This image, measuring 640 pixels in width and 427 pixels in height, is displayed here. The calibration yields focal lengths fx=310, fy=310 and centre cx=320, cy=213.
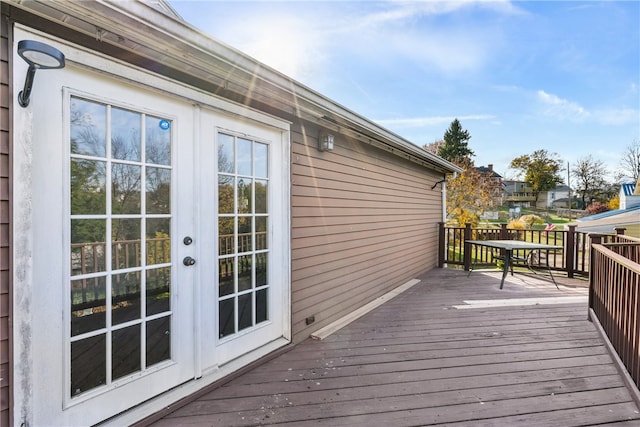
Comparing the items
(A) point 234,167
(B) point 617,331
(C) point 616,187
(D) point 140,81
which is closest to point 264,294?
(A) point 234,167

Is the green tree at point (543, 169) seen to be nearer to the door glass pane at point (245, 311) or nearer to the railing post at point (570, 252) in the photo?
the railing post at point (570, 252)

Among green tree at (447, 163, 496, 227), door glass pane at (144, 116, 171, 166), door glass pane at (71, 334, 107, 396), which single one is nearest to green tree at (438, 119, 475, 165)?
green tree at (447, 163, 496, 227)

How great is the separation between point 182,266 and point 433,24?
222 inches

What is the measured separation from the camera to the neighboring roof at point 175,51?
1.40 meters

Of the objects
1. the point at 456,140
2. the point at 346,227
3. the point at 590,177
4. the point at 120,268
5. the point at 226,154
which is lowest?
the point at 120,268

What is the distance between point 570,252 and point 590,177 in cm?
3090

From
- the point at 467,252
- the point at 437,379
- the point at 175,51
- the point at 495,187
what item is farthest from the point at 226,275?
the point at 495,187

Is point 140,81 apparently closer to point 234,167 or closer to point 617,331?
point 234,167

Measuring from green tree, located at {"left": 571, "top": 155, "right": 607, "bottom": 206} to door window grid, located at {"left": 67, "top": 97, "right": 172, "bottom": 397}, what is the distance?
37.0 metres

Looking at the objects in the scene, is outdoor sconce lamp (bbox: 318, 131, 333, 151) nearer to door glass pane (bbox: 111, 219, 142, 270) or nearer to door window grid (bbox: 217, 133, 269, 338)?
door window grid (bbox: 217, 133, 269, 338)

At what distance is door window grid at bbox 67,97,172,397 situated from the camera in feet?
5.31

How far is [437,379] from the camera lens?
2.31 metres

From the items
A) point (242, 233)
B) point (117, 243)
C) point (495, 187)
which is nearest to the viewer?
point (117, 243)

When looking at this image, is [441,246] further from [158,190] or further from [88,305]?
[88,305]
